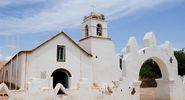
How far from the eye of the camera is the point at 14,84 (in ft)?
69.5

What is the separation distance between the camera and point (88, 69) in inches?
855

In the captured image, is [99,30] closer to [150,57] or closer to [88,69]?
[88,69]

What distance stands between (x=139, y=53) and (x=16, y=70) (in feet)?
38.2

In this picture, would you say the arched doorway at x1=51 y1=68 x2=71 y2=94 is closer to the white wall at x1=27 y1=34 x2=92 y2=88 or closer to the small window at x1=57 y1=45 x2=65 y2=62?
the white wall at x1=27 y1=34 x2=92 y2=88

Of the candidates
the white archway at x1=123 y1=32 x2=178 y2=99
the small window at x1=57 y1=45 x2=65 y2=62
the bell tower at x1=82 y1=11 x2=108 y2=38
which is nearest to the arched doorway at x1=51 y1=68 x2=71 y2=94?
the small window at x1=57 y1=45 x2=65 y2=62

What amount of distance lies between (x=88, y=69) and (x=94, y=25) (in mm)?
4303

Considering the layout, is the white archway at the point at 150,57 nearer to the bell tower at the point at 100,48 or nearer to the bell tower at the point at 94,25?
the bell tower at the point at 100,48

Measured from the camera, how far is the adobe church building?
13355 mm

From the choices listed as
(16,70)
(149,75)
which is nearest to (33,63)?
(16,70)

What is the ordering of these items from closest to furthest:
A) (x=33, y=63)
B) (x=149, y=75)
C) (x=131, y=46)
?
(x=131, y=46) → (x=33, y=63) → (x=149, y=75)

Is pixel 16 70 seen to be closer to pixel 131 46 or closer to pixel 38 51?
pixel 38 51

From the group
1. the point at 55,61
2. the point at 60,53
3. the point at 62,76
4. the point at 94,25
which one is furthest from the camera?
the point at 94,25

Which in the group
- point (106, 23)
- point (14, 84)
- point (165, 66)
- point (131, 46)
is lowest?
point (14, 84)

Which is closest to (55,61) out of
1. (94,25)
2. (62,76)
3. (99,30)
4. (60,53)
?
(60,53)
